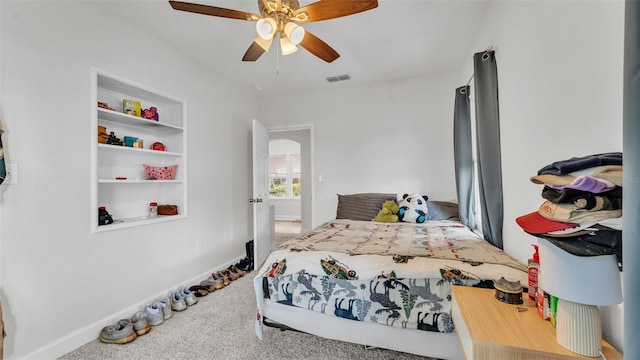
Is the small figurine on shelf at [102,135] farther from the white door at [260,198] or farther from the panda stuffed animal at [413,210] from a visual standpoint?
the panda stuffed animal at [413,210]

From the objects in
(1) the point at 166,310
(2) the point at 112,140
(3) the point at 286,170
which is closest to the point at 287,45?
Answer: (2) the point at 112,140

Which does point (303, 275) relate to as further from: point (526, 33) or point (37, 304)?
point (526, 33)

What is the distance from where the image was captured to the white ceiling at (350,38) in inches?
83.9

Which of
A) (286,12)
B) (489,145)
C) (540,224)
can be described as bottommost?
(540,224)

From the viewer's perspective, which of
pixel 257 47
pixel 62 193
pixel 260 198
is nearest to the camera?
pixel 62 193

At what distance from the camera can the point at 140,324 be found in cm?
197

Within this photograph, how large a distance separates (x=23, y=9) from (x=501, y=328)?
3.00m

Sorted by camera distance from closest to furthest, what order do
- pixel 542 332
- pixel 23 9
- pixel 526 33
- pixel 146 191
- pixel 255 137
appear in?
pixel 542 332, pixel 526 33, pixel 23 9, pixel 146 191, pixel 255 137

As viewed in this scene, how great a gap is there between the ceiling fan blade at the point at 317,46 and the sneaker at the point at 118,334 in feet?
7.98

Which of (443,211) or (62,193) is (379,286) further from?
(62,193)

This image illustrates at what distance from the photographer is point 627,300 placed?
50 cm

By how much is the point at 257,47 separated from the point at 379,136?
7.32 ft

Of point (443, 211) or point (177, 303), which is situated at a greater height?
point (443, 211)


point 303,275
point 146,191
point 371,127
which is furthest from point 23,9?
point 371,127
